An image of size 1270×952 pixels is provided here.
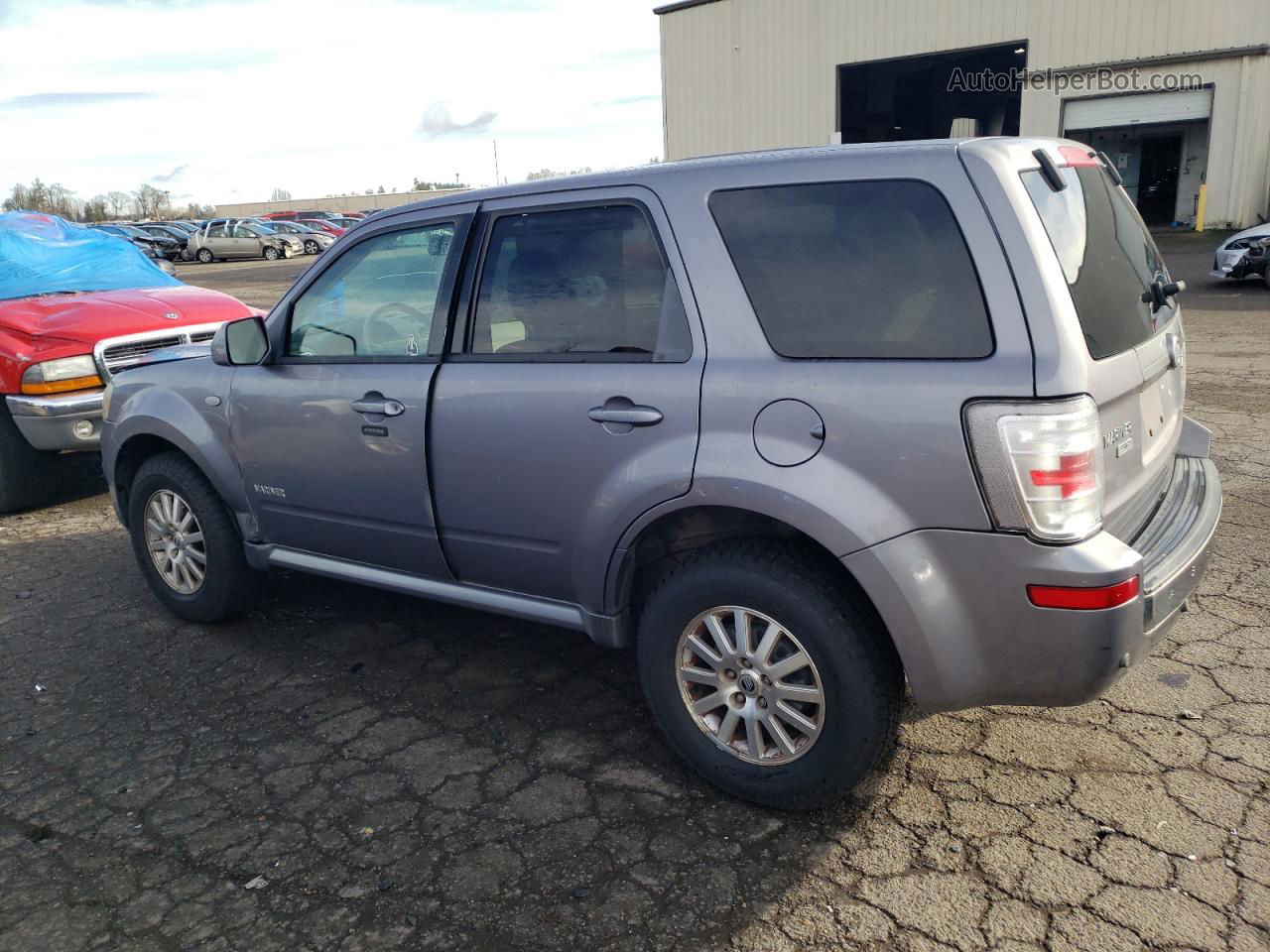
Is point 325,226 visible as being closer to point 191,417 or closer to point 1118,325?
point 191,417

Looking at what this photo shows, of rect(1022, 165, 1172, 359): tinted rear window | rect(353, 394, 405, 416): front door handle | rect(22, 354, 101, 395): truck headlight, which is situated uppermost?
rect(1022, 165, 1172, 359): tinted rear window

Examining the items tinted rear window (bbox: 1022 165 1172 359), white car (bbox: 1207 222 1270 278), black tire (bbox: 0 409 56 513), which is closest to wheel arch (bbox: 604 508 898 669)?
tinted rear window (bbox: 1022 165 1172 359)

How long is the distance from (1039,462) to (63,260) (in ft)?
26.0

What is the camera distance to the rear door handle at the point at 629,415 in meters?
3.00

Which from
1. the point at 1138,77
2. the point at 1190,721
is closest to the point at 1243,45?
the point at 1138,77

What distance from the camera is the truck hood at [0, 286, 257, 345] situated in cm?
662

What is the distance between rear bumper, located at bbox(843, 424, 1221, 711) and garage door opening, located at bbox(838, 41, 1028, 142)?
27.1 metres

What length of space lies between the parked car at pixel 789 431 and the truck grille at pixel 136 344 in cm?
334

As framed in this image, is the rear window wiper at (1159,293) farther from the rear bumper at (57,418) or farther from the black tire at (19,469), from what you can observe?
the black tire at (19,469)

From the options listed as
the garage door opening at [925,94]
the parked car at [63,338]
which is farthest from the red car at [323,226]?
the parked car at [63,338]

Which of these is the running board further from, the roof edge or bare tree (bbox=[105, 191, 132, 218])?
bare tree (bbox=[105, 191, 132, 218])

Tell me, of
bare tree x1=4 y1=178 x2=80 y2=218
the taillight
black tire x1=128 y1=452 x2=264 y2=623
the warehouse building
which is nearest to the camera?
the taillight

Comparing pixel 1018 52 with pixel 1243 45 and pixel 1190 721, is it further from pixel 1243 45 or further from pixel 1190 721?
pixel 1190 721

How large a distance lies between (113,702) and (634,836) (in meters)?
2.28
